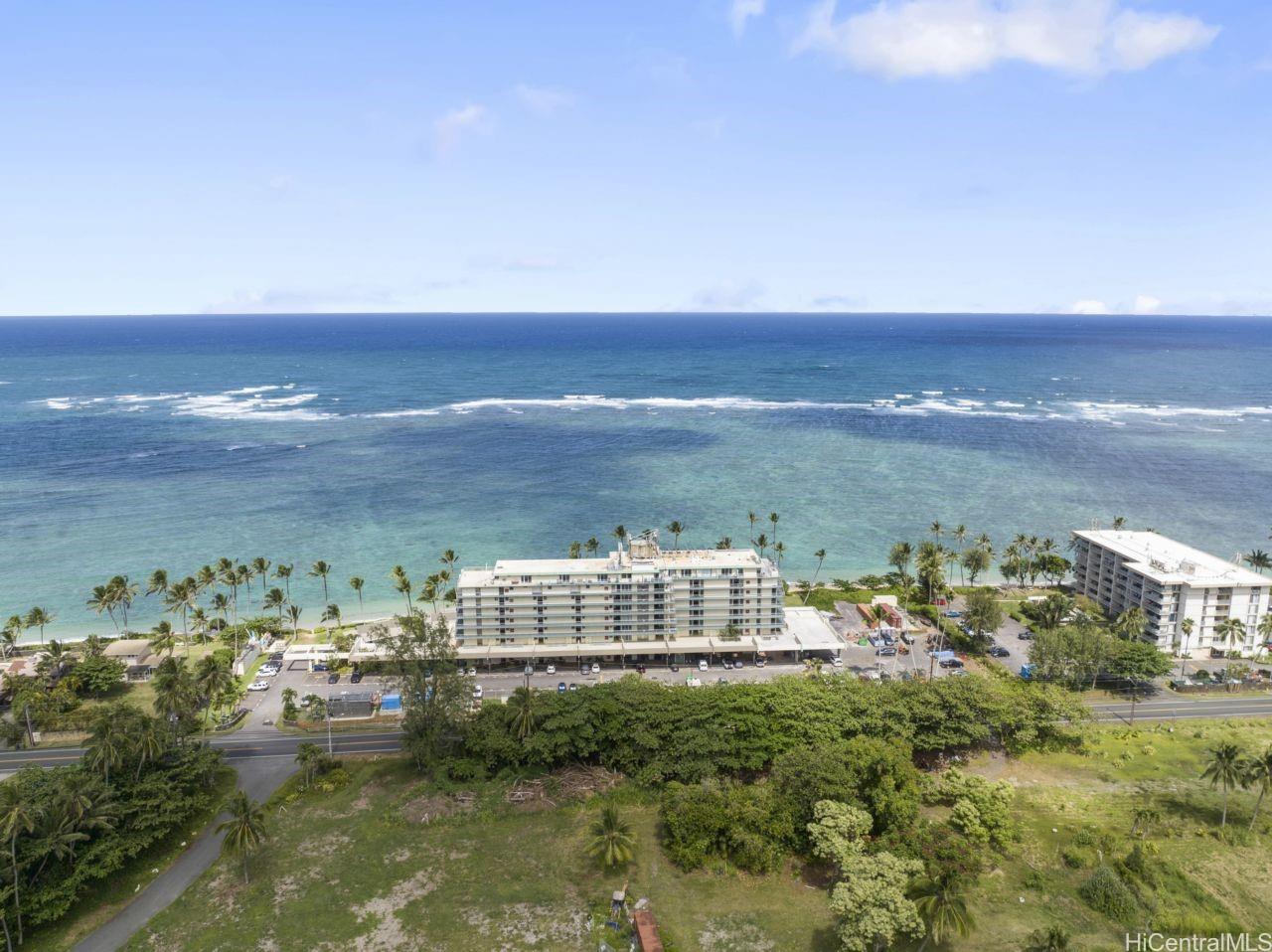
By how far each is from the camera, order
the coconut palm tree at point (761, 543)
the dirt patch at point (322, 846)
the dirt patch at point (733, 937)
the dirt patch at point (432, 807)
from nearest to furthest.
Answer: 1. the dirt patch at point (733, 937)
2. the dirt patch at point (322, 846)
3. the dirt patch at point (432, 807)
4. the coconut palm tree at point (761, 543)

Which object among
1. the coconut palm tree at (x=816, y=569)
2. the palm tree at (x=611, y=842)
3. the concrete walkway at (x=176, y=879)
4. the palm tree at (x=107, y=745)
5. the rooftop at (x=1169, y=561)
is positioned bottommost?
the concrete walkway at (x=176, y=879)

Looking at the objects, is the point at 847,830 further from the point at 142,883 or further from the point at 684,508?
the point at 684,508

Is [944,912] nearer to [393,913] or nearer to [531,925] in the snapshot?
[531,925]

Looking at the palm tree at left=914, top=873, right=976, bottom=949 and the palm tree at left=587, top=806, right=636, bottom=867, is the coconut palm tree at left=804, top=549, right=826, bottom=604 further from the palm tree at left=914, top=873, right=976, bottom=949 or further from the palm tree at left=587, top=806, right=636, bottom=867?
the palm tree at left=914, top=873, right=976, bottom=949

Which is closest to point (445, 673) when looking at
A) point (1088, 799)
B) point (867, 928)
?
point (867, 928)

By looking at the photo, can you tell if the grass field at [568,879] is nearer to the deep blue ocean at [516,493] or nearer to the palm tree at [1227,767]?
the palm tree at [1227,767]

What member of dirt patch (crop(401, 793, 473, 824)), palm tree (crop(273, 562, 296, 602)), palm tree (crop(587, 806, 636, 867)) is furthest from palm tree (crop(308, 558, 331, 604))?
palm tree (crop(587, 806, 636, 867))

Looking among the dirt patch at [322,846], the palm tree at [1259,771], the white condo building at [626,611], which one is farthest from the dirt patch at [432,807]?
the palm tree at [1259,771]

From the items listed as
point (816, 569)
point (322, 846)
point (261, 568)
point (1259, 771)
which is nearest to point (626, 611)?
point (816, 569)
